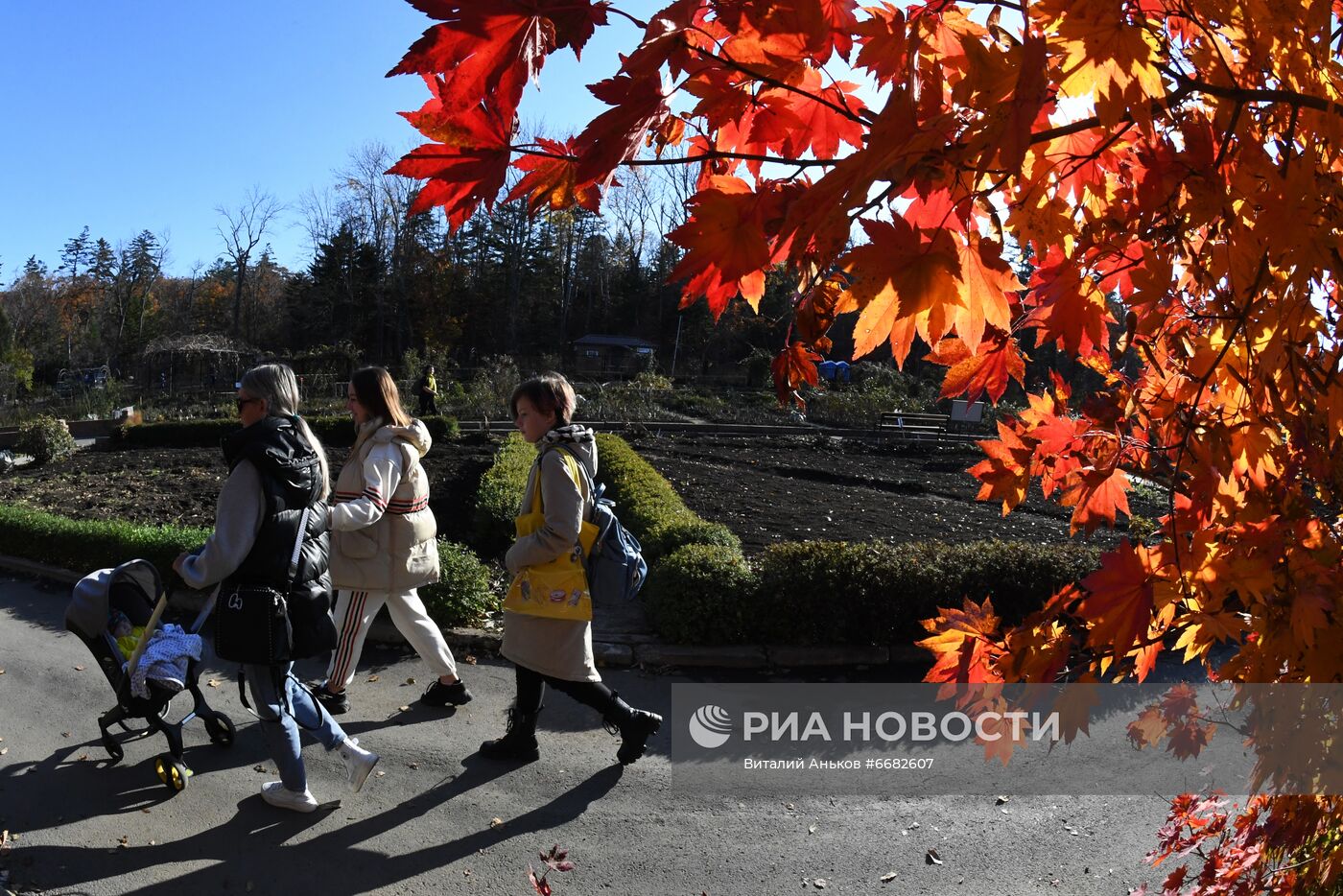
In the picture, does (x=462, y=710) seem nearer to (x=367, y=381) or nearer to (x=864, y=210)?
(x=367, y=381)

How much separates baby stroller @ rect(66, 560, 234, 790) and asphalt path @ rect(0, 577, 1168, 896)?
0.15 metres

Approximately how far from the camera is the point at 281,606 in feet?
10.9

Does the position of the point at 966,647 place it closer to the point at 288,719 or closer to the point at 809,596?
the point at 288,719

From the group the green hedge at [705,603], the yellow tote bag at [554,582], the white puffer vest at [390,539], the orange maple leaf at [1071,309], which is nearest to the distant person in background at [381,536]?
the white puffer vest at [390,539]

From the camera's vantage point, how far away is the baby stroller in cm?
371

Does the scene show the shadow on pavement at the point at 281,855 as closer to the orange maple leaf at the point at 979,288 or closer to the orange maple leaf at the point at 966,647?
the orange maple leaf at the point at 966,647

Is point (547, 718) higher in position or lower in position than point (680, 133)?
lower

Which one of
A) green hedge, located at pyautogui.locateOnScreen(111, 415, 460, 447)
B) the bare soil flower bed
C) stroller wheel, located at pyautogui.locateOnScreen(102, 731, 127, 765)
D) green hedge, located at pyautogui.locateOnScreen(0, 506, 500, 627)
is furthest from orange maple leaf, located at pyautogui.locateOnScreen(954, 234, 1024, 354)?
green hedge, located at pyautogui.locateOnScreen(111, 415, 460, 447)

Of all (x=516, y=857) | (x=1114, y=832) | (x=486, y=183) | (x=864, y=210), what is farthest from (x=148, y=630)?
(x=1114, y=832)

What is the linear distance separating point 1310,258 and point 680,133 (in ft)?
3.02

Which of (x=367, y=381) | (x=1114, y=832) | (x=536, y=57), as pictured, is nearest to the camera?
(x=536, y=57)

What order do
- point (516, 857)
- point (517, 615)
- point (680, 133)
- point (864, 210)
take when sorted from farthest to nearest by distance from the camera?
A: point (517, 615) < point (516, 857) < point (680, 133) < point (864, 210)

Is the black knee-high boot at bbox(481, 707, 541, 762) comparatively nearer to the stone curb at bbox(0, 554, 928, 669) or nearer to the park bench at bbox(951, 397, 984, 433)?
the stone curb at bbox(0, 554, 928, 669)

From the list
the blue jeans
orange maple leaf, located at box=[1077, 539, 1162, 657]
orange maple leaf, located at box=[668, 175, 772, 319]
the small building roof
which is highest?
the small building roof
